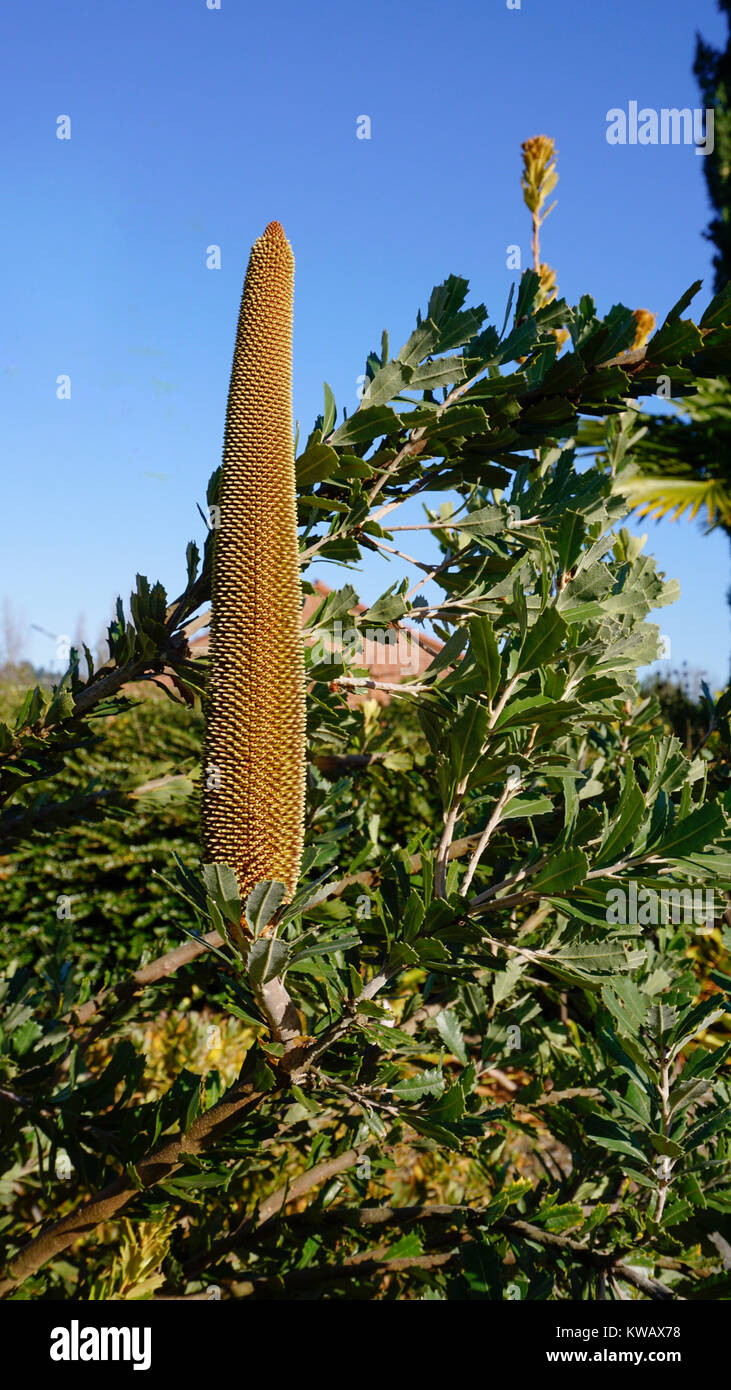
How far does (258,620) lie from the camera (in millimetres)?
1351

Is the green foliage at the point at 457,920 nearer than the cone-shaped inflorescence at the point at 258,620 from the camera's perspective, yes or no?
No

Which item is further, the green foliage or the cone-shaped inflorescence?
the green foliage

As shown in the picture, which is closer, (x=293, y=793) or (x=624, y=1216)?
(x=293, y=793)

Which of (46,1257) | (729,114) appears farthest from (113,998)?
(729,114)

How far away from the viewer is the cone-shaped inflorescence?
1292 mm

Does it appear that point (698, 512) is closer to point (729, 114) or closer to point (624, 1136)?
point (729, 114)

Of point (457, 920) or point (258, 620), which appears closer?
point (258, 620)

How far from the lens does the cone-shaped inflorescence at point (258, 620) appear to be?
1292 millimetres

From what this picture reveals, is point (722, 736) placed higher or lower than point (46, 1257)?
higher

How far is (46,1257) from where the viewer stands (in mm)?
1893

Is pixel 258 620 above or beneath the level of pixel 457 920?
above
